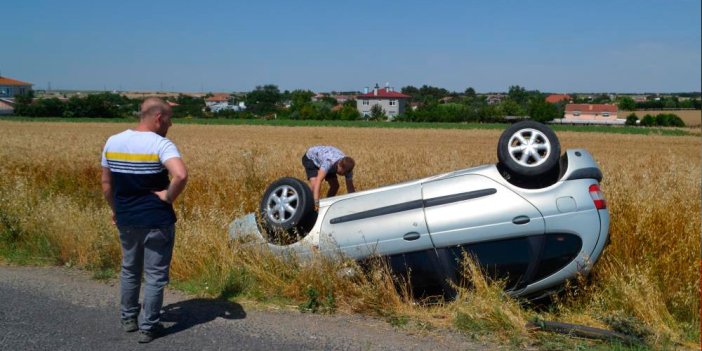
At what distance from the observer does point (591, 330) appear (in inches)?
173

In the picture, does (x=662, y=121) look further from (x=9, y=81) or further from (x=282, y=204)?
(x=9, y=81)

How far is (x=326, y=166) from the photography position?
7.78 metres

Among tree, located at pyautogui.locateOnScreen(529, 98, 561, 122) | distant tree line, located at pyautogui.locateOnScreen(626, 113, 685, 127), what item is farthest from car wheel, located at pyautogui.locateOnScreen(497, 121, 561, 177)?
tree, located at pyautogui.locateOnScreen(529, 98, 561, 122)

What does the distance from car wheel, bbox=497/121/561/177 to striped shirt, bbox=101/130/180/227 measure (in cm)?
267

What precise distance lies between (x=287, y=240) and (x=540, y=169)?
2.43 metres

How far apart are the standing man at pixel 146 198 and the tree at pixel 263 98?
384 ft

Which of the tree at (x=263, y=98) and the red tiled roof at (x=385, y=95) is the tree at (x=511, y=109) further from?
the tree at (x=263, y=98)

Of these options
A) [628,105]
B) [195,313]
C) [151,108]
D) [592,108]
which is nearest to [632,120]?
[592,108]

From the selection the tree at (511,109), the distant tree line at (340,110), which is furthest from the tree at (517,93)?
the tree at (511,109)

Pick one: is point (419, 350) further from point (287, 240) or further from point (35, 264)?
point (35, 264)

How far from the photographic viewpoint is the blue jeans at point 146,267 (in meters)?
4.45

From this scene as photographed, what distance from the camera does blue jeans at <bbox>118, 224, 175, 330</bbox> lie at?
445cm

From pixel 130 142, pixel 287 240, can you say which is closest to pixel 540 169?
pixel 287 240

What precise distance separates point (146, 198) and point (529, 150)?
3082 mm
